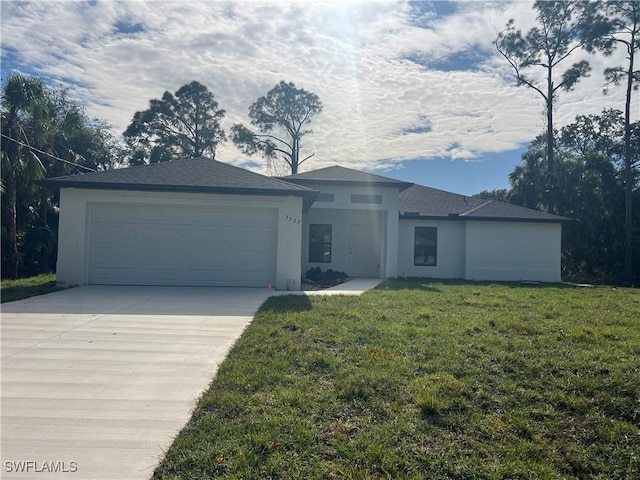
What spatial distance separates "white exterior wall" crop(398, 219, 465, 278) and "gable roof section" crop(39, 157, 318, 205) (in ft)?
18.9

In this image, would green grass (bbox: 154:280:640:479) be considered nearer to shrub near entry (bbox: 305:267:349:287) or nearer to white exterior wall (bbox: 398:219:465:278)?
shrub near entry (bbox: 305:267:349:287)

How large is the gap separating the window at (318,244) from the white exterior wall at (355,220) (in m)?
0.17

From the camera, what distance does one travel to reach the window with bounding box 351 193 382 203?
15844 mm

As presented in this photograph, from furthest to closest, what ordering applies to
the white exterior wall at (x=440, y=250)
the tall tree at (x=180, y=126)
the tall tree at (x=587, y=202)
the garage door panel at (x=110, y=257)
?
1. the tall tree at (x=180, y=126)
2. the tall tree at (x=587, y=202)
3. the white exterior wall at (x=440, y=250)
4. the garage door panel at (x=110, y=257)

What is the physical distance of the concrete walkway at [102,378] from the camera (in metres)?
3.18

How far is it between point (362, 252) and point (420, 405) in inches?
544

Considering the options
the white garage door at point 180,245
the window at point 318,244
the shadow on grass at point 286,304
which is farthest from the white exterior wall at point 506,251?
the shadow on grass at point 286,304

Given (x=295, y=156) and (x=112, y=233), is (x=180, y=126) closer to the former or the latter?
(x=295, y=156)

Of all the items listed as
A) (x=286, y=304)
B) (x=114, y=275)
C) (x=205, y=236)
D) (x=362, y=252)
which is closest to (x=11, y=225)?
(x=114, y=275)

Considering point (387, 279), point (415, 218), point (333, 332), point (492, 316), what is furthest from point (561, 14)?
point (333, 332)

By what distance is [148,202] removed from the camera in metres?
11.7

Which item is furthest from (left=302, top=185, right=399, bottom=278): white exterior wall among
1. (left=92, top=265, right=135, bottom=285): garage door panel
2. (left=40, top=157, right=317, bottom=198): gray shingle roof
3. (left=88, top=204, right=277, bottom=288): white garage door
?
(left=92, top=265, right=135, bottom=285): garage door panel

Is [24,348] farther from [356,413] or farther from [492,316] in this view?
[492,316]

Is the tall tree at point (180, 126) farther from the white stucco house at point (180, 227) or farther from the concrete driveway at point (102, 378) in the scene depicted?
the concrete driveway at point (102, 378)
